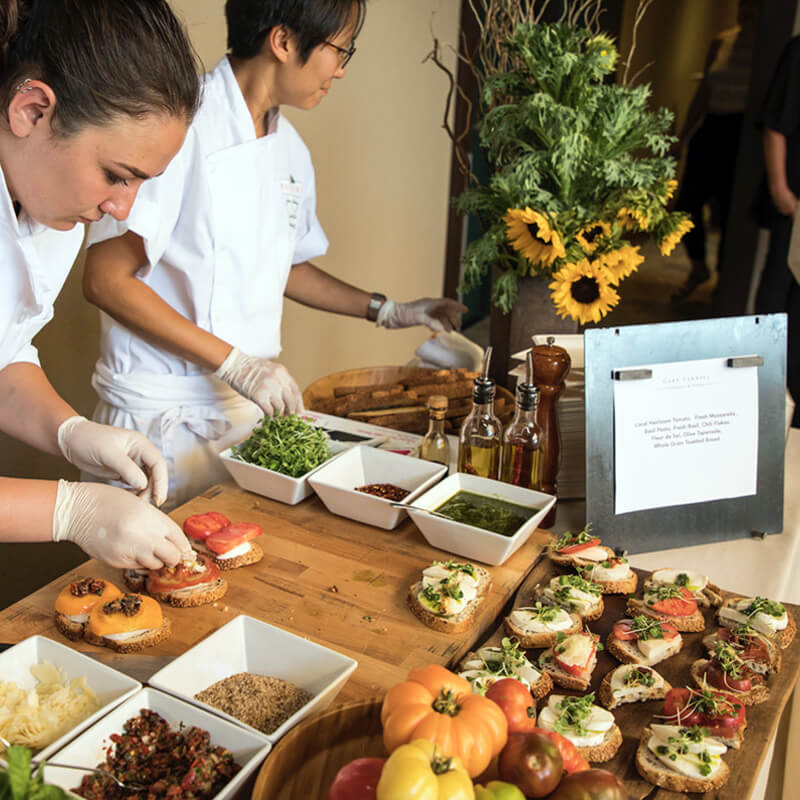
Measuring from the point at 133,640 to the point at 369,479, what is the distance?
0.64 metres

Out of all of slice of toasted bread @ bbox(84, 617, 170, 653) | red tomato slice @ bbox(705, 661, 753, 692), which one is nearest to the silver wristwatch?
slice of toasted bread @ bbox(84, 617, 170, 653)

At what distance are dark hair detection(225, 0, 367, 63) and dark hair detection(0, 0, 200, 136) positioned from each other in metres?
0.63

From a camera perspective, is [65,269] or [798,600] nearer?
[65,269]

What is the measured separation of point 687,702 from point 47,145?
3.76 ft

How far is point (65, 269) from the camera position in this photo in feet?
4.91

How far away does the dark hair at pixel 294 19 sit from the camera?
169 cm

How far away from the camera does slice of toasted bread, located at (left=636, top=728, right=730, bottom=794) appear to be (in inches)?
36.9

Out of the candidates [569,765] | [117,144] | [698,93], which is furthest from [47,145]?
[698,93]

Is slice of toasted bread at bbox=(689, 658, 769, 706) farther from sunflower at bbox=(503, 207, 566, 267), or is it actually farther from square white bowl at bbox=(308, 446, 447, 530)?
sunflower at bbox=(503, 207, 566, 267)

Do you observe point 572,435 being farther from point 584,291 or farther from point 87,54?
point 87,54

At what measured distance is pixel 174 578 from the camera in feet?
4.04

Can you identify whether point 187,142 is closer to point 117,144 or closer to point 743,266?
point 117,144

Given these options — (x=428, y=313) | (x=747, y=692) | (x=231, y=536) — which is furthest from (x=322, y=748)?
(x=428, y=313)

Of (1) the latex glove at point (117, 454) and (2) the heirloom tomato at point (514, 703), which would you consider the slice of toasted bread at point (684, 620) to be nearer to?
(2) the heirloom tomato at point (514, 703)
